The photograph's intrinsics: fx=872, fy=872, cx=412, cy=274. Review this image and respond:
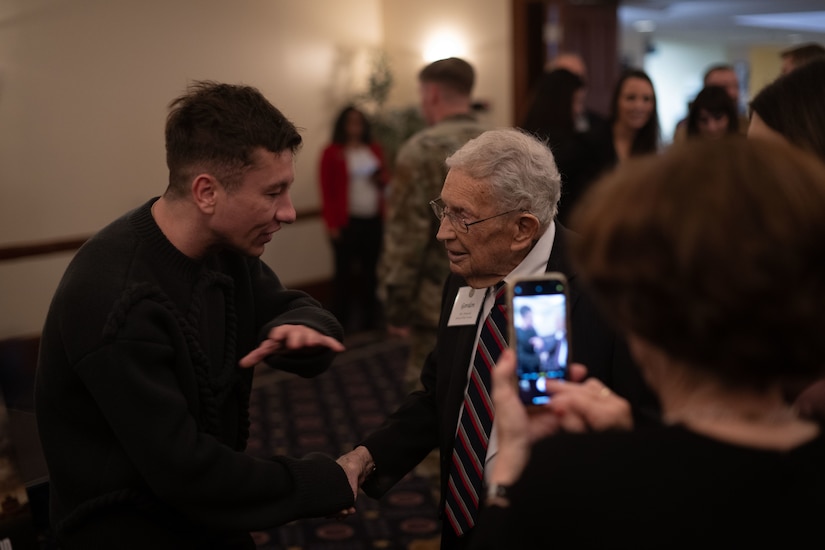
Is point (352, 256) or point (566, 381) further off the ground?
point (566, 381)

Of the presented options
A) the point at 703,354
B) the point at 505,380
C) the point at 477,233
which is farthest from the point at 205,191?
the point at 703,354

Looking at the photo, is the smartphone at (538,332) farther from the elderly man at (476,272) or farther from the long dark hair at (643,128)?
the long dark hair at (643,128)

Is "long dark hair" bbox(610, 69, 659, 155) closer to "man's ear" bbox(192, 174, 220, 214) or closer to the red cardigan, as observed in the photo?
the red cardigan

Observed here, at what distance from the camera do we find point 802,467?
0.97m

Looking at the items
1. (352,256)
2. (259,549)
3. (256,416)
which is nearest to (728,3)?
(352,256)

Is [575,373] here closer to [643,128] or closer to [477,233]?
[477,233]

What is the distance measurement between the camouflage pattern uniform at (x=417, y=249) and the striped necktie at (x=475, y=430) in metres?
1.52

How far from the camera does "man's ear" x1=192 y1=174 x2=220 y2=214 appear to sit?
1.67m

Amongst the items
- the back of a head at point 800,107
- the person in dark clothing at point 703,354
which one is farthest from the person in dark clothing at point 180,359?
the back of a head at point 800,107

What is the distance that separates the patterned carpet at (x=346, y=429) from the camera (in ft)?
12.1

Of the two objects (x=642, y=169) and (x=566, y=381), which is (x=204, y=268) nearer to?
(x=566, y=381)

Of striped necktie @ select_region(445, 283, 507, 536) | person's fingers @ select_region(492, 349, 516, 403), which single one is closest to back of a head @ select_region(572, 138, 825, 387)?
person's fingers @ select_region(492, 349, 516, 403)

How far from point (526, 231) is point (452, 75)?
2104 mm

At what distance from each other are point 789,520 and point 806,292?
253 millimetres
